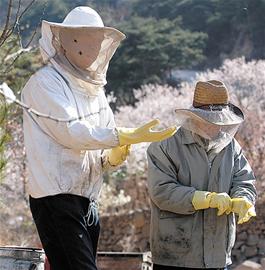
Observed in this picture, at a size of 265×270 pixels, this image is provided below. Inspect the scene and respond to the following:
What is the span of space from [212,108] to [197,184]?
0.39 meters

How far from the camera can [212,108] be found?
411 centimetres

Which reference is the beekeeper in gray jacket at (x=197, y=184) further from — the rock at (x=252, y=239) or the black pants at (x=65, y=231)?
the rock at (x=252, y=239)

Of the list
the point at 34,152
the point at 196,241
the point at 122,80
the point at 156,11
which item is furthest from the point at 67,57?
the point at 156,11

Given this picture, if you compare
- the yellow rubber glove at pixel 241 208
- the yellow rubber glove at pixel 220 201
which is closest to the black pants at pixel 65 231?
the yellow rubber glove at pixel 220 201

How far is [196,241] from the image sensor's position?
408 cm

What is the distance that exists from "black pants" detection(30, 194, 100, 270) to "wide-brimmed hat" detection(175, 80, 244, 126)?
76cm

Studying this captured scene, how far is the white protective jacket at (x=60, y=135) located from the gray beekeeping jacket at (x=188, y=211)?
0.52 meters

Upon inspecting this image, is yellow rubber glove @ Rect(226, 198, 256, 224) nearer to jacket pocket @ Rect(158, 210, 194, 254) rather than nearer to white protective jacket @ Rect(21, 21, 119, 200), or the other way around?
jacket pocket @ Rect(158, 210, 194, 254)

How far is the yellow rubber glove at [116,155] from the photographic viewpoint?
12.5ft

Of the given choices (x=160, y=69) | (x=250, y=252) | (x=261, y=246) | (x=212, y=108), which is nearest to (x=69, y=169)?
(x=212, y=108)

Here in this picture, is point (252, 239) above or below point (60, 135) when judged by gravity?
below

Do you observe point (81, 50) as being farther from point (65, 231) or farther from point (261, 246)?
point (261, 246)

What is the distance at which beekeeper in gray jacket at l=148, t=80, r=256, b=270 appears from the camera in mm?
4047

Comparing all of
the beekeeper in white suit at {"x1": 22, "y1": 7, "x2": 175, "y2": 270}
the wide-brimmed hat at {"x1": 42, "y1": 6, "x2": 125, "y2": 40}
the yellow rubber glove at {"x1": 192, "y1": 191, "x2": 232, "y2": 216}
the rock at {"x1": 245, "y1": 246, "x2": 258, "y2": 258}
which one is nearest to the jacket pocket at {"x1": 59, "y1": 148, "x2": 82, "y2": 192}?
the beekeeper in white suit at {"x1": 22, "y1": 7, "x2": 175, "y2": 270}
